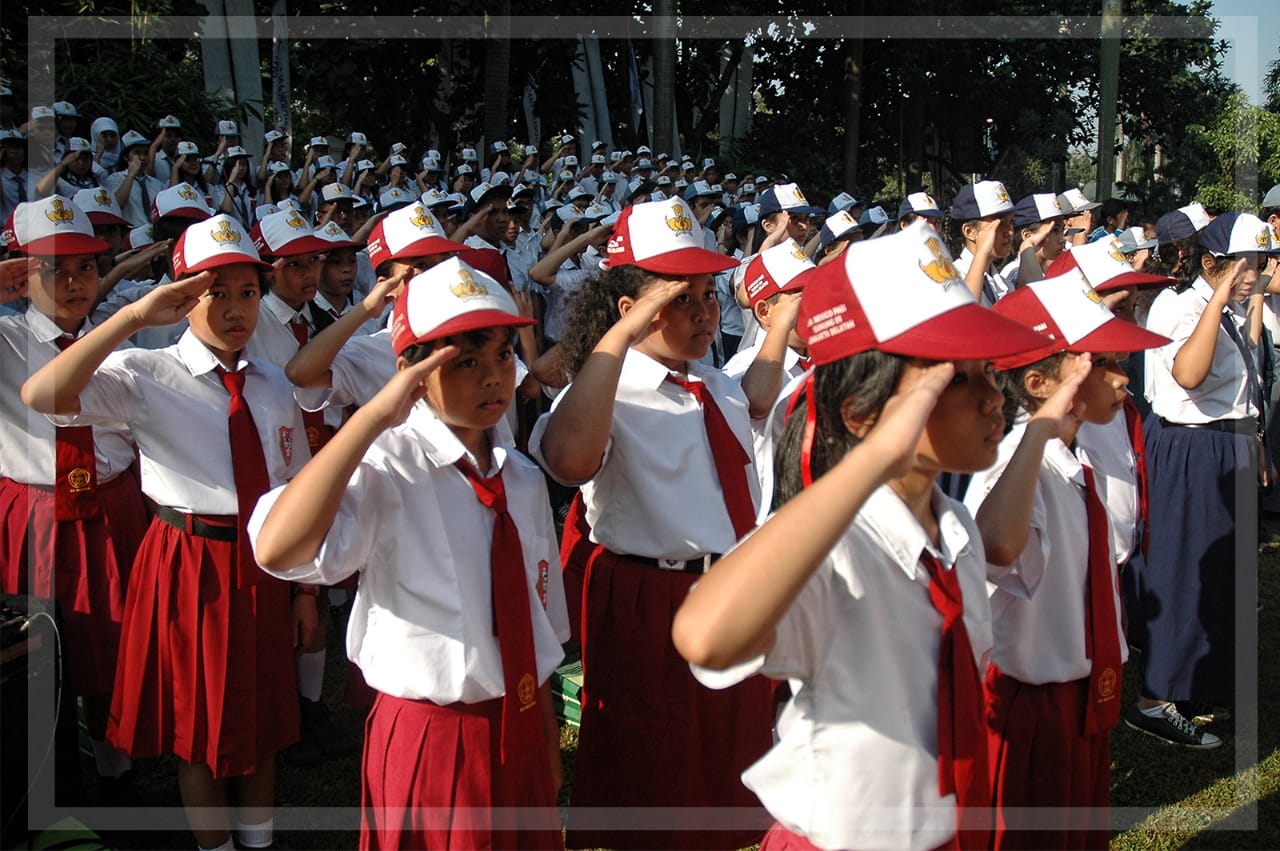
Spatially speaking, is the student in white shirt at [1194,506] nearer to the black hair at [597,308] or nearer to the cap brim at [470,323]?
the black hair at [597,308]

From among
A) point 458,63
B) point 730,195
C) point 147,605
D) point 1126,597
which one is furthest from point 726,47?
point 147,605

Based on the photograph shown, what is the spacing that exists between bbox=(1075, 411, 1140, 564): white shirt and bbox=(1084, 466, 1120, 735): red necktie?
0.71 metres

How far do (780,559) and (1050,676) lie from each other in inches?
58.2

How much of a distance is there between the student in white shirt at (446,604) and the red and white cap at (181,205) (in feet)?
12.5

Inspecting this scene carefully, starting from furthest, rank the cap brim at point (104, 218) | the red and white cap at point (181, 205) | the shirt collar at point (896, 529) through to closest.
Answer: the red and white cap at point (181, 205), the cap brim at point (104, 218), the shirt collar at point (896, 529)

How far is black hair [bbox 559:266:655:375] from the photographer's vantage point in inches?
132

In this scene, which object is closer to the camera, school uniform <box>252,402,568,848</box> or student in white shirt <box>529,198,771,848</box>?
school uniform <box>252,402,568,848</box>

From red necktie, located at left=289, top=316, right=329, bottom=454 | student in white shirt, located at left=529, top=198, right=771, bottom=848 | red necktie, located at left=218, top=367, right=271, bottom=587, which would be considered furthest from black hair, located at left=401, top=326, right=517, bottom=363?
red necktie, located at left=289, top=316, right=329, bottom=454

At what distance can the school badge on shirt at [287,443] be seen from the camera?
357 centimetres

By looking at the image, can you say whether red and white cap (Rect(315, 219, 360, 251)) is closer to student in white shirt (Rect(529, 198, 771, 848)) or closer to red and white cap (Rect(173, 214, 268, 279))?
red and white cap (Rect(173, 214, 268, 279))

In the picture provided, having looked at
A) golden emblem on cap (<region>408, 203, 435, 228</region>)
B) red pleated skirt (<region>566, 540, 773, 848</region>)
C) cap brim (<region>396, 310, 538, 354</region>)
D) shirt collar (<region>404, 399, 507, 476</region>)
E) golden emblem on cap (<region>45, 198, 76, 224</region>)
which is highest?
golden emblem on cap (<region>45, 198, 76, 224</region>)

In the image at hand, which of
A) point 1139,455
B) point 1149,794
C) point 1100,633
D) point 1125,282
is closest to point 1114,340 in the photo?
point 1100,633

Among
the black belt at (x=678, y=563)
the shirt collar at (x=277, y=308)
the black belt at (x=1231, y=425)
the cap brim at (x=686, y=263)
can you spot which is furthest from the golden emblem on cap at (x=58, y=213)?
the black belt at (x=1231, y=425)

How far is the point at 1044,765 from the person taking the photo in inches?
109
